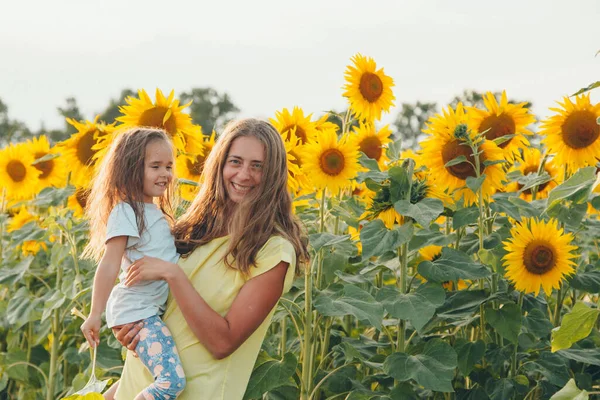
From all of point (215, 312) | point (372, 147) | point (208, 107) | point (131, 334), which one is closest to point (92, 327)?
point (131, 334)

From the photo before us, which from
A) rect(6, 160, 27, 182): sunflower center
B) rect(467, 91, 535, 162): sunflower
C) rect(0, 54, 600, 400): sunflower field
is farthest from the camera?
rect(6, 160, 27, 182): sunflower center

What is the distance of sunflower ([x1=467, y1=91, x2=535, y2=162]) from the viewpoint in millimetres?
3193

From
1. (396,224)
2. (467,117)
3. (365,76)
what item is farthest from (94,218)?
(365,76)

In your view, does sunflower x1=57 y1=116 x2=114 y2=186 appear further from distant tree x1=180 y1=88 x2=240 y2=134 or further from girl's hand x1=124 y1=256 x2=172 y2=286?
distant tree x1=180 y1=88 x2=240 y2=134

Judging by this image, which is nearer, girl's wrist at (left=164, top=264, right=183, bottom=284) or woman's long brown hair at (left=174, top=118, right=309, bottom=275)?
girl's wrist at (left=164, top=264, right=183, bottom=284)

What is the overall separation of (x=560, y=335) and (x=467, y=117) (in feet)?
3.45

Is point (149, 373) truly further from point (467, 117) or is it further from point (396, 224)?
point (467, 117)

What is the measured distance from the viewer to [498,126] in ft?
10.5

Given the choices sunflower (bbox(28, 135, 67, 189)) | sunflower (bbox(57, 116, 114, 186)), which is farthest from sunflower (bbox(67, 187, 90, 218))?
sunflower (bbox(28, 135, 67, 189))

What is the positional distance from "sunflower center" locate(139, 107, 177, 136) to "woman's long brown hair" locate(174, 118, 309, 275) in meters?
1.02

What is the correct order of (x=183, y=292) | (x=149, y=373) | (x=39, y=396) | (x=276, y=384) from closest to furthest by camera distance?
(x=183, y=292)
(x=149, y=373)
(x=276, y=384)
(x=39, y=396)

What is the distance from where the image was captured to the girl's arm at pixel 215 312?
2.16 m

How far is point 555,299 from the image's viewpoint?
11.1ft

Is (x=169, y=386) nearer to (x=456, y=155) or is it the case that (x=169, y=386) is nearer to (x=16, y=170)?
(x=456, y=155)
